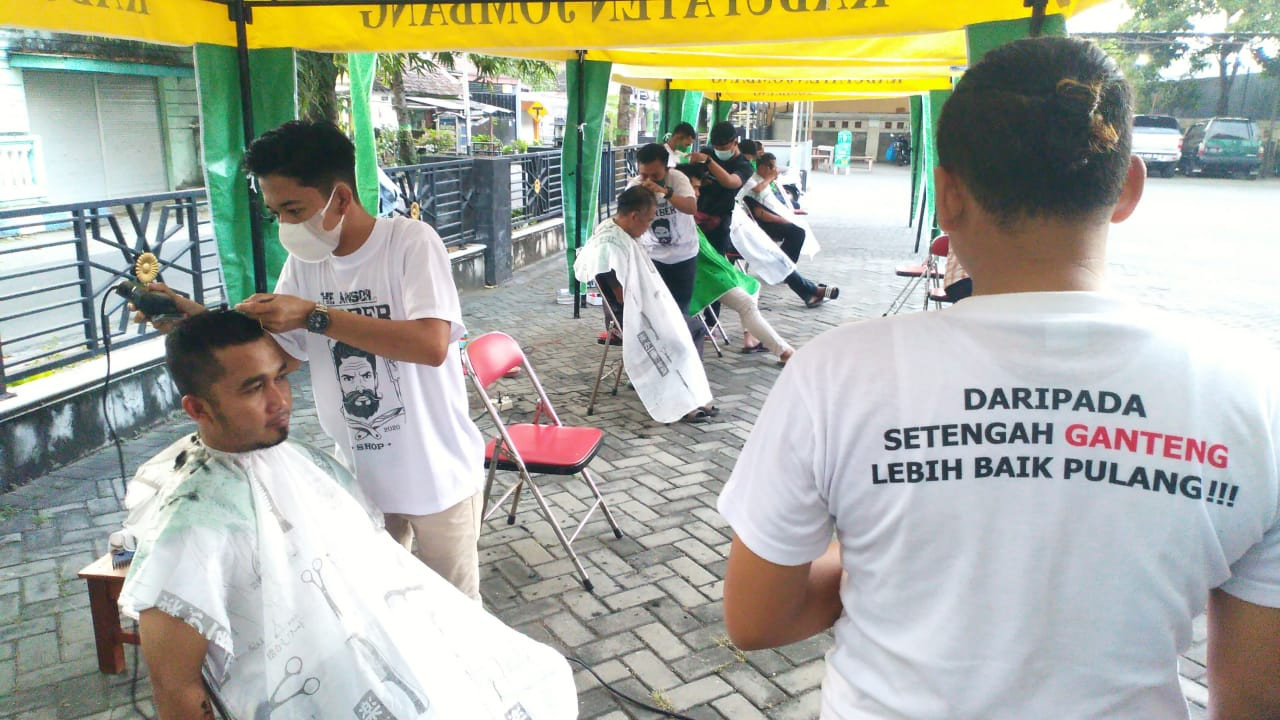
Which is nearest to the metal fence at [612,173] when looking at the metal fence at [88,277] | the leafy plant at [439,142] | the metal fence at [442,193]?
the metal fence at [442,193]

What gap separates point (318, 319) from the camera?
1954 millimetres

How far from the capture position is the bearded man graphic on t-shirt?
2141 mm

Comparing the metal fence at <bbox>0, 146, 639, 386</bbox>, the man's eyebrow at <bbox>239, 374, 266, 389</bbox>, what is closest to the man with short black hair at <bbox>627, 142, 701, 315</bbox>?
the metal fence at <bbox>0, 146, 639, 386</bbox>

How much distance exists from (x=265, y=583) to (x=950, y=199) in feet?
4.90

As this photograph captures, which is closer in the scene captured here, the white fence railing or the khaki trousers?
the khaki trousers

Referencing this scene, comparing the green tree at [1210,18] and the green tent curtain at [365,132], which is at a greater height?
the green tree at [1210,18]

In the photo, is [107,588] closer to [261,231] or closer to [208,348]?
[208,348]

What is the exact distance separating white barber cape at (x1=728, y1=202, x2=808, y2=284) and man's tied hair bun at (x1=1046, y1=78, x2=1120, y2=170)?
23.4 ft

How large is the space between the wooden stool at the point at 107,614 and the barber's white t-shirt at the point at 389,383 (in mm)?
1090

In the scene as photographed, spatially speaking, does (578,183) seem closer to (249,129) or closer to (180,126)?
(249,129)

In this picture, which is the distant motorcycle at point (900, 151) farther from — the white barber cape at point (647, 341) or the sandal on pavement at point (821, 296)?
the white barber cape at point (647, 341)

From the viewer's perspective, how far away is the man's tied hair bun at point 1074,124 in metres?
0.89

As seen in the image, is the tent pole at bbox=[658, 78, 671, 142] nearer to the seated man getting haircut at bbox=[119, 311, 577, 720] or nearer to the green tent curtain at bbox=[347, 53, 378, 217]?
the green tent curtain at bbox=[347, 53, 378, 217]

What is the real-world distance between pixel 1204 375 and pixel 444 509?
5.85ft
